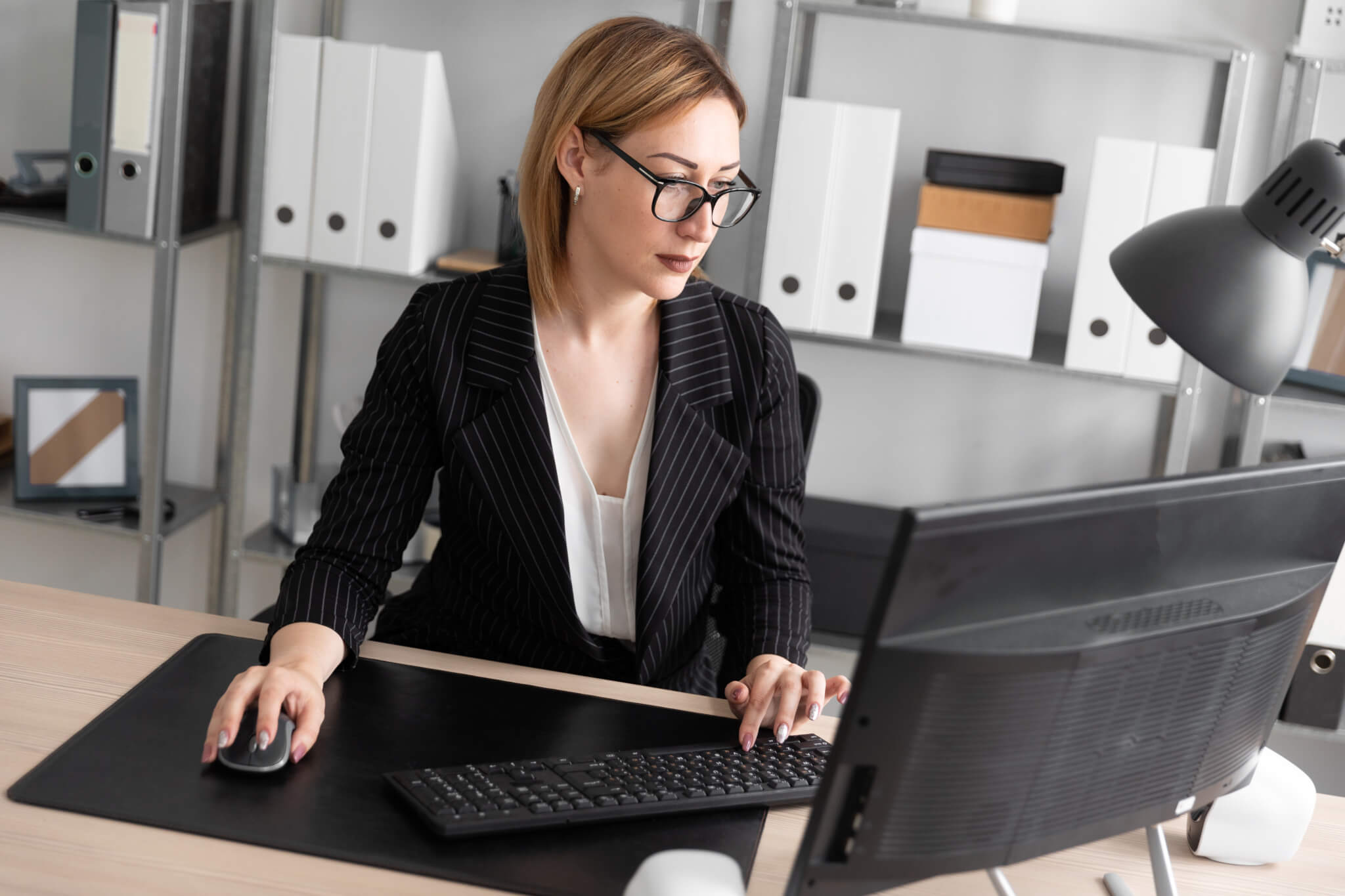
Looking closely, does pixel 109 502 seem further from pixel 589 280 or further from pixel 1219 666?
pixel 1219 666

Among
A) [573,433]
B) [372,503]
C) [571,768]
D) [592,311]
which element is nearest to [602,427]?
[573,433]

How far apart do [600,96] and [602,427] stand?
1.22ft

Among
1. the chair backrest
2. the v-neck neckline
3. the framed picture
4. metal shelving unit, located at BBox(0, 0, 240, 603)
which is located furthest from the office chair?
the framed picture

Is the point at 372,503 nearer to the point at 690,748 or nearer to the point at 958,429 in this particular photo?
the point at 690,748

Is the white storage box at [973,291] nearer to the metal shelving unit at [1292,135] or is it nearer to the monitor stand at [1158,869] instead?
the metal shelving unit at [1292,135]

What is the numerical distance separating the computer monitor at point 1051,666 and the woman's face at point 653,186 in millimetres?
674

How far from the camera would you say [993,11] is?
82.7 inches

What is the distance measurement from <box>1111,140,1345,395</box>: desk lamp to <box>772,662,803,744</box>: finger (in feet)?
1.55

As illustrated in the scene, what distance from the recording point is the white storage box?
2.10 meters

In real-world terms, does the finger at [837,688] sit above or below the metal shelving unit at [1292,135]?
below

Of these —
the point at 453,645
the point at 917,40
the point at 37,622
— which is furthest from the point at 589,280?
the point at 917,40

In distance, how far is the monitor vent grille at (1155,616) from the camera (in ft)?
2.64

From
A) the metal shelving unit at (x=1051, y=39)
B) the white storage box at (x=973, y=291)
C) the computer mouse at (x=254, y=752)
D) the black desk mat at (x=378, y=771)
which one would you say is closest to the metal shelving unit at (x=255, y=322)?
the metal shelving unit at (x=1051, y=39)

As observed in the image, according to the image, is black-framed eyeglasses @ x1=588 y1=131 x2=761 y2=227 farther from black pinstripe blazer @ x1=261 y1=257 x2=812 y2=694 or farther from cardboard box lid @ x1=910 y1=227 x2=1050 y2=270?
cardboard box lid @ x1=910 y1=227 x2=1050 y2=270
